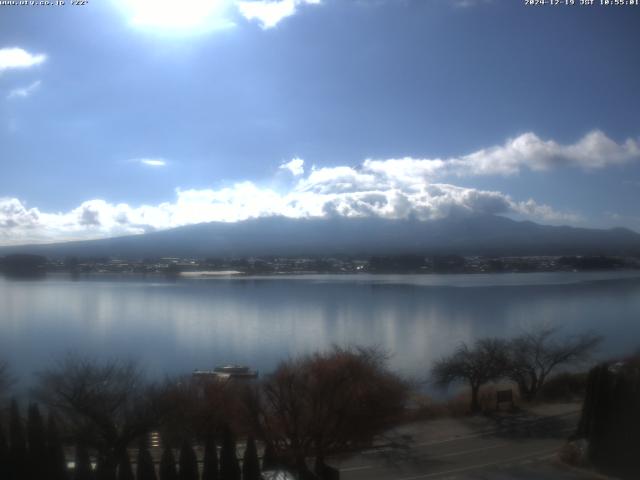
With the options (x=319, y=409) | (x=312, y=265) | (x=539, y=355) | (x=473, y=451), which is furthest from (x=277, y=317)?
(x=312, y=265)

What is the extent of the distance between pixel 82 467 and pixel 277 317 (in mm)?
13445

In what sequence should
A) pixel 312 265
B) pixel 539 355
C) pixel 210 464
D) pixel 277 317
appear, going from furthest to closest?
1. pixel 312 265
2. pixel 277 317
3. pixel 539 355
4. pixel 210 464

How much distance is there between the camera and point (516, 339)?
1304 cm

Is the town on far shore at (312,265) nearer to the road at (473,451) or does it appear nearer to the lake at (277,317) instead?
the lake at (277,317)

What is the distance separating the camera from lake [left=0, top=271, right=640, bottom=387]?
13316 mm

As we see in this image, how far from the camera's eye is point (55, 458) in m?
5.68

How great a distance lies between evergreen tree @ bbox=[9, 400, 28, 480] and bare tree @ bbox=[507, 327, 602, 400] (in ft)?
27.7

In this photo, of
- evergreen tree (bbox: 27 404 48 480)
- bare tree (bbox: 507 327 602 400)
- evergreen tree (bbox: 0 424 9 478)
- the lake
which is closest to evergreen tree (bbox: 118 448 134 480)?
evergreen tree (bbox: 27 404 48 480)

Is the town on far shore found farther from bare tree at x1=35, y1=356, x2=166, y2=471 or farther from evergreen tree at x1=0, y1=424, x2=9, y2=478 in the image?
evergreen tree at x1=0, y1=424, x2=9, y2=478

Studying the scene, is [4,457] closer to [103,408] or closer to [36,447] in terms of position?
[36,447]

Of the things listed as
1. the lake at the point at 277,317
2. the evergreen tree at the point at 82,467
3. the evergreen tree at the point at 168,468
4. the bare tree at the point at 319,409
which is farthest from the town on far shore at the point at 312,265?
the evergreen tree at the point at 168,468

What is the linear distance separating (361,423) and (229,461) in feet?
5.88

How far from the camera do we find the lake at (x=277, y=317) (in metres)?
13.3

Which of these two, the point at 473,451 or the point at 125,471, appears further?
the point at 473,451
